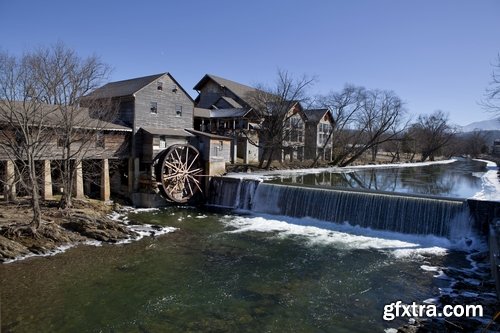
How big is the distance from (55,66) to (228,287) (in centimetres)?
1371

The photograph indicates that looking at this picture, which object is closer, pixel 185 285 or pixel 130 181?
pixel 185 285

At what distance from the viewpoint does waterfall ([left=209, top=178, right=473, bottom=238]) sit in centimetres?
1548

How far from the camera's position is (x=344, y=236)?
16.0m

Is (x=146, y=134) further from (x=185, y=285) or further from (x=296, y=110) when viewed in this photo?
(x=296, y=110)

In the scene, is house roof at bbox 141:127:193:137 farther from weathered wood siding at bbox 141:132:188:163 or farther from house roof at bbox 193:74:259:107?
house roof at bbox 193:74:259:107

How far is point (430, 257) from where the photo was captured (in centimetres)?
1320

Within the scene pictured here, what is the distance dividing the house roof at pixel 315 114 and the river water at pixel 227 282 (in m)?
30.6

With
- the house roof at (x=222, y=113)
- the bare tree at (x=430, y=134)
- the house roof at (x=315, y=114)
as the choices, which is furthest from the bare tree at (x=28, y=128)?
the bare tree at (x=430, y=134)

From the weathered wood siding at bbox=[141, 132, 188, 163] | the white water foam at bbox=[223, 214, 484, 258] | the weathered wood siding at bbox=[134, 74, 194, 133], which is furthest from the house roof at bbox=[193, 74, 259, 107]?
the white water foam at bbox=[223, 214, 484, 258]

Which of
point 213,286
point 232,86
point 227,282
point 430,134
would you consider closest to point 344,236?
point 227,282

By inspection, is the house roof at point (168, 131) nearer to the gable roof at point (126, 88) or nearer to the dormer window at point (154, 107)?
the dormer window at point (154, 107)

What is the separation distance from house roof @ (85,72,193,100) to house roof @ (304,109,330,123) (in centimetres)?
2357

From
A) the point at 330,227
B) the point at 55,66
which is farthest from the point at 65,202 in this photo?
the point at 330,227

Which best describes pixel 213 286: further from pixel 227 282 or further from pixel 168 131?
pixel 168 131
